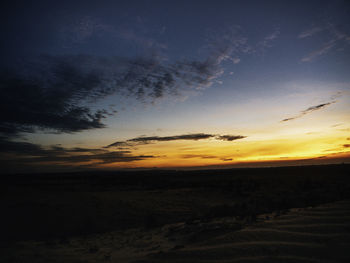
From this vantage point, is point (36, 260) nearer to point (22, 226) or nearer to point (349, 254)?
point (349, 254)

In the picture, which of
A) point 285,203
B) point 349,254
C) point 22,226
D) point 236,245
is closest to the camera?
point 349,254

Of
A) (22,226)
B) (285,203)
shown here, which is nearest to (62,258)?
(22,226)

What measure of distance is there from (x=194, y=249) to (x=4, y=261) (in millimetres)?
3857

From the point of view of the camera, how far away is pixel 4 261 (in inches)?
172

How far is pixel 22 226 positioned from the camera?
9008mm

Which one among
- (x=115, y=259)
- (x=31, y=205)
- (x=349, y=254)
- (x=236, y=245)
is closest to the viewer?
(x=349, y=254)

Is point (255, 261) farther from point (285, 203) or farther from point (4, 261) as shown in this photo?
point (285, 203)

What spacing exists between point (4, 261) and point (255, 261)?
15.6ft

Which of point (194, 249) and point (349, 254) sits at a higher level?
point (349, 254)

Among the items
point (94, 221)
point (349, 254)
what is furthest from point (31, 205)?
point (349, 254)

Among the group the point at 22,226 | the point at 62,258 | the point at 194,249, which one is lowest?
the point at 22,226

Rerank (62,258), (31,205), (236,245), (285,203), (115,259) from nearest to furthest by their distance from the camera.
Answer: (236,245) < (115,259) < (62,258) < (285,203) < (31,205)

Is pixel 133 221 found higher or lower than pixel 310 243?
lower

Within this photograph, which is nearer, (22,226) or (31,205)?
(22,226)
